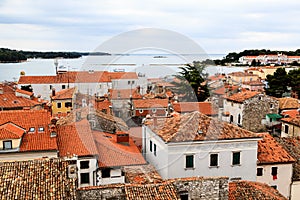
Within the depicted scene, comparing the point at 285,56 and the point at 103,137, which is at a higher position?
the point at 285,56

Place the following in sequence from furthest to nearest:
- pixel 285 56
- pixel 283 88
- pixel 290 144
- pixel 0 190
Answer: pixel 285 56
pixel 283 88
pixel 290 144
pixel 0 190

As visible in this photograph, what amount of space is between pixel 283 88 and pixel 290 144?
29.4 meters

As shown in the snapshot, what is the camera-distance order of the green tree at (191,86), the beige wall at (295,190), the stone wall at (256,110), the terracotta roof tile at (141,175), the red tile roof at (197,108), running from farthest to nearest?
1. the green tree at (191,86)
2. the stone wall at (256,110)
3. the red tile roof at (197,108)
4. the beige wall at (295,190)
5. the terracotta roof tile at (141,175)

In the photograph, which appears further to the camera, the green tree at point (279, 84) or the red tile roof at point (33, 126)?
the green tree at point (279, 84)

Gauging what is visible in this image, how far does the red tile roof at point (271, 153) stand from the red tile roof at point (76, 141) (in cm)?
844

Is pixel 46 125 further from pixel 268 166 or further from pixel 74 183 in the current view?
pixel 268 166

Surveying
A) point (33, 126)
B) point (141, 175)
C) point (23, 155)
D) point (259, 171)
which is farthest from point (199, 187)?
point (33, 126)

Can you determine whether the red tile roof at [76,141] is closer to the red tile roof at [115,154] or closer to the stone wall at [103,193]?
the red tile roof at [115,154]

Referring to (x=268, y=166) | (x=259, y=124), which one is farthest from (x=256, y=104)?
(x=268, y=166)

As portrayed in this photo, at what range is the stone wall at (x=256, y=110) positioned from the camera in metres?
31.3

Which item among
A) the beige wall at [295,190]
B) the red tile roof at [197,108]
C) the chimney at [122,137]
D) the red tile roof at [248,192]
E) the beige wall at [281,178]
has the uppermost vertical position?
the red tile roof at [197,108]

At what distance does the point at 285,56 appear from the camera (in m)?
128

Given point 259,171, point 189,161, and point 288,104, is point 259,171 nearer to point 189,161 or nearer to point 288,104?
point 189,161

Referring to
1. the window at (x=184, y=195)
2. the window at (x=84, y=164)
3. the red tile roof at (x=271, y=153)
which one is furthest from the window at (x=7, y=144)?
the red tile roof at (x=271, y=153)
